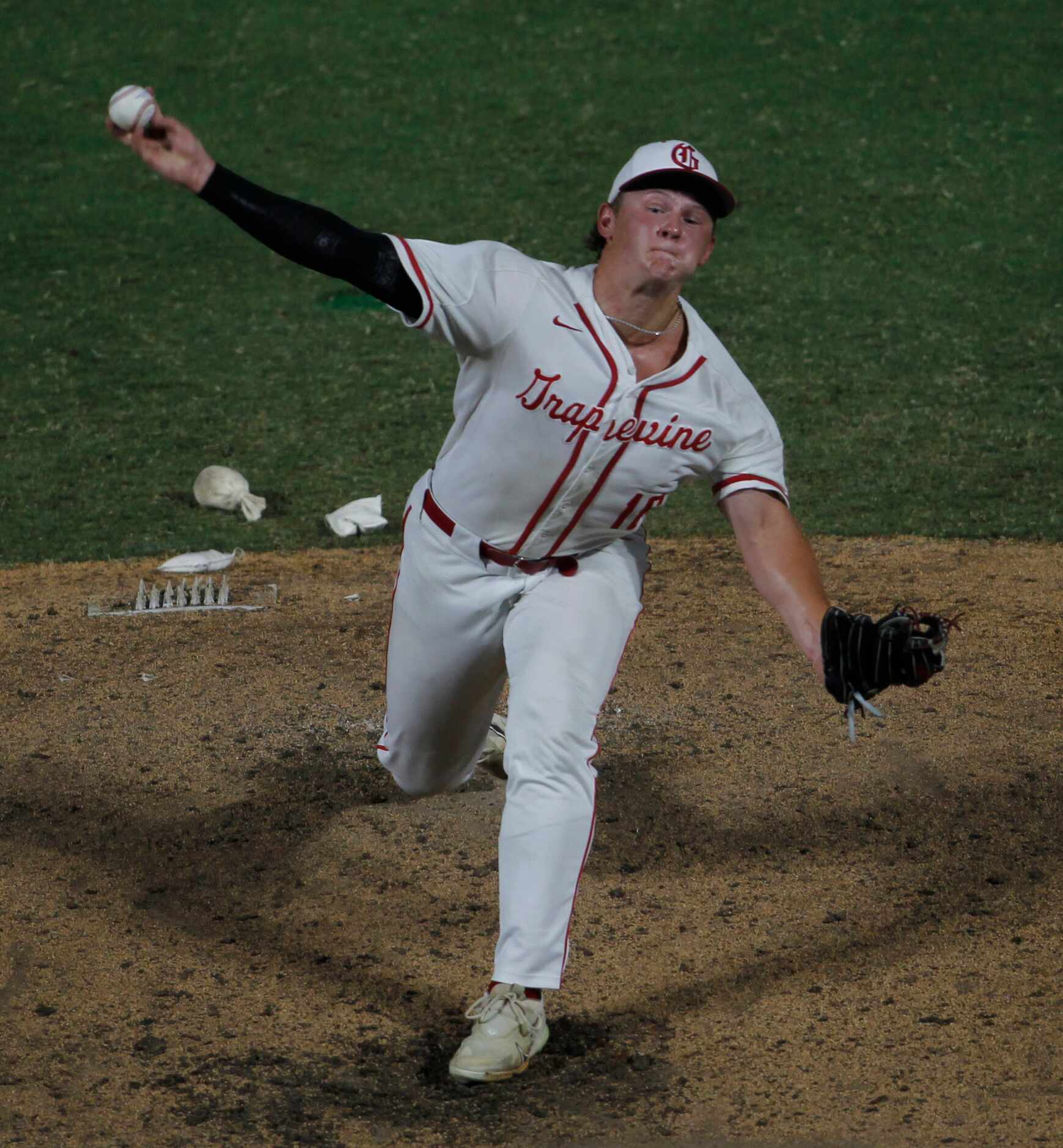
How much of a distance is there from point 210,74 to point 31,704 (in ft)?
31.1

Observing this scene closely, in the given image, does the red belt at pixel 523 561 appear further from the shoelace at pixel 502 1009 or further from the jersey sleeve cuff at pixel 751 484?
the shoelace at pixel 502 1009

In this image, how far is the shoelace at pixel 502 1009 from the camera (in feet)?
11.0

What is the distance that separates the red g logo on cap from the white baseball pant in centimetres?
91

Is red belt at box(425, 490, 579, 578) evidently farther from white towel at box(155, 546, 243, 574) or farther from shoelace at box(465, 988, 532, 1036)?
white towel at box(155, 546, 243, 574)

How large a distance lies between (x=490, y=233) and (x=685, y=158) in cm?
731

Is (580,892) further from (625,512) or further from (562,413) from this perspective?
(562,413)

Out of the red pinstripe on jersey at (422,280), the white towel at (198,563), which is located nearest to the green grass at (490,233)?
the white towel at (198,563)

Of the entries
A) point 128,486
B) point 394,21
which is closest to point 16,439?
point 128,486

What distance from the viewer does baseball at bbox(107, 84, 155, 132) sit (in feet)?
10.6

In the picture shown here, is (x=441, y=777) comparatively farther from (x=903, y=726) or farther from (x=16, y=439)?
(x=16, y=439)

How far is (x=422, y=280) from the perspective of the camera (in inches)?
135

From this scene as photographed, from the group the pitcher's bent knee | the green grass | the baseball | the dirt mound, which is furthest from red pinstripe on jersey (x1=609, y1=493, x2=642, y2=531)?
the green grass

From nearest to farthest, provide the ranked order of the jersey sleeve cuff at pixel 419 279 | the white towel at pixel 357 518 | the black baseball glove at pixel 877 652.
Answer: the black baseball glove at pixel 877 652 < the jersey sleeve cuff at pixel 419 279 < the white towel at pixel 357 518

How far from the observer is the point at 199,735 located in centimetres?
518
